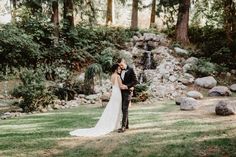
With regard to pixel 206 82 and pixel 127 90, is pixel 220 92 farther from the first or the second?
pixel 127 90

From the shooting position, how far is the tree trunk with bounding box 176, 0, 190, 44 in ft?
75.4

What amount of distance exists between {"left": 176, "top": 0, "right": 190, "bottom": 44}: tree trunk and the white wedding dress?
13.9 metres

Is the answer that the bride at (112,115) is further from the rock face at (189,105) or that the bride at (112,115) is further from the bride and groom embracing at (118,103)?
the rock face at (189,105)

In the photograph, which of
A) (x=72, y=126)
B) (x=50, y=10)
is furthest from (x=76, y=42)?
(x=72, y=126)

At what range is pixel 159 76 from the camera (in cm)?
1984

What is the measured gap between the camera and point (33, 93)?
14.8m

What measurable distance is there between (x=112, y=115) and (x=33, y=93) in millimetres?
5459

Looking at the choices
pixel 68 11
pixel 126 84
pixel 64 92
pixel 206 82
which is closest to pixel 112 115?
pixel 126 84

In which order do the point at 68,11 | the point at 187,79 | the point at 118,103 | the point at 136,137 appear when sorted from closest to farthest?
1. the point at 136,137
2. the point at 118,103
3. the point at 187,79
4. the point at 68,11

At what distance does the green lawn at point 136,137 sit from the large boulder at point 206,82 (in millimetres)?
6293

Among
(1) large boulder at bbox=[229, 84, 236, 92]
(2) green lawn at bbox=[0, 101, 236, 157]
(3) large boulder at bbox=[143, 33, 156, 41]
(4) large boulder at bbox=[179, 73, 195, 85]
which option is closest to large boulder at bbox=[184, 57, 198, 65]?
(4) large boulder at bbox=[179, 73, 195, 85]

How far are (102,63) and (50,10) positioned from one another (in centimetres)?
465

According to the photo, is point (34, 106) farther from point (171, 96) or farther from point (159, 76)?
point (159, 76)

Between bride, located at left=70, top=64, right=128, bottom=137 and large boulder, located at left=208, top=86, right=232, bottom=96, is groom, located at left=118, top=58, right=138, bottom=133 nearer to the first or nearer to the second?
bride, located at left=70, top=64, right=128, bottom=137
